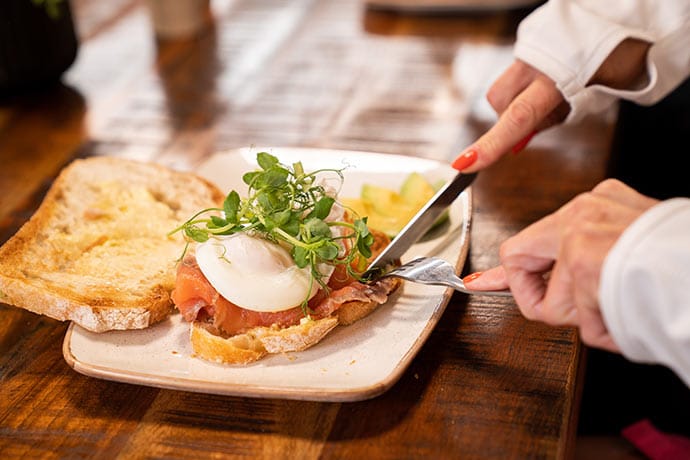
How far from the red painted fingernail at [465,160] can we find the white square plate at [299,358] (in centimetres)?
14

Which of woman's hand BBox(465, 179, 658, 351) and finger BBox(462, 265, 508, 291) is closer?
woman's hand BBox(465, 179, 658, 351)

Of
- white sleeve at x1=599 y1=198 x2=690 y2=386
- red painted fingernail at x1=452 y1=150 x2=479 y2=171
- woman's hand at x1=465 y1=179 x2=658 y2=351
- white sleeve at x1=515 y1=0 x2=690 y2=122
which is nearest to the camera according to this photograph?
white sleeve at x1=599 y1=198 x2=690 y2=386

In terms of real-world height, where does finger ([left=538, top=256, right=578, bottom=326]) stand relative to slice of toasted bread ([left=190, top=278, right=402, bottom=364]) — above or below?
above

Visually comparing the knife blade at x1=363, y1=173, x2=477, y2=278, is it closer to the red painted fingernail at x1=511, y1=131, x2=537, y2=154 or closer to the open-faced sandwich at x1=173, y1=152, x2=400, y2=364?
the open-faced sandwich at x1=173, y1=152, x2=400, y2=364

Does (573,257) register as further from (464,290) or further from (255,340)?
(255,340)

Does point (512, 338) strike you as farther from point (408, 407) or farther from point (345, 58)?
point (345, 58)

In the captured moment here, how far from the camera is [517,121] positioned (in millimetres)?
1805

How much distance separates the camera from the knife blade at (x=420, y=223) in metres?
1.62

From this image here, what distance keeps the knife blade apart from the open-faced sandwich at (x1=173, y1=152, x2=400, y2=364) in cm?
5

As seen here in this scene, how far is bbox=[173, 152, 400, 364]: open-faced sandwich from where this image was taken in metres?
1.46

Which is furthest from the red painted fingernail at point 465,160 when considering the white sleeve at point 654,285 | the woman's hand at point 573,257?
the white sleeve at point 654,285

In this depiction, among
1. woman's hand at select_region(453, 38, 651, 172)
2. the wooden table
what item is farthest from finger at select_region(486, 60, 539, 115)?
the wooden table

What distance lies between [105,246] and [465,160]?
0.75 m

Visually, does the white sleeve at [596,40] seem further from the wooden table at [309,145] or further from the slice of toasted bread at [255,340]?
the slice of toasted bread at [255,340]
